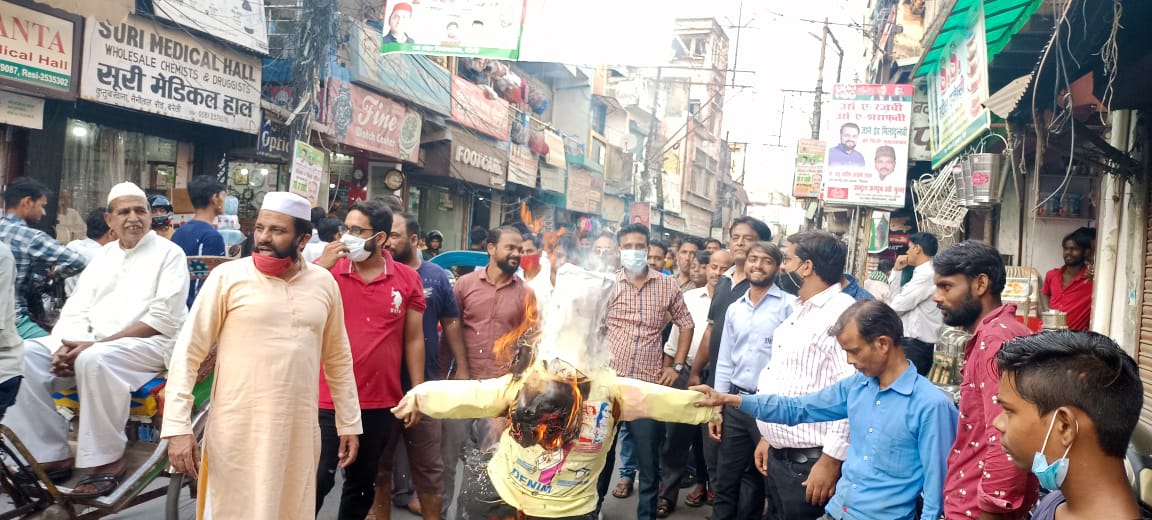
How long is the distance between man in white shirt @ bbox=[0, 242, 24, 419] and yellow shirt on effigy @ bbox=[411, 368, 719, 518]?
235 centimetres

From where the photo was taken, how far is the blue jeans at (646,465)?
17.8 feet

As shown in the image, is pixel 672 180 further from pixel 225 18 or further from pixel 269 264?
pixel 269 264

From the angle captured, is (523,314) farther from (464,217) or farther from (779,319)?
(464,217)

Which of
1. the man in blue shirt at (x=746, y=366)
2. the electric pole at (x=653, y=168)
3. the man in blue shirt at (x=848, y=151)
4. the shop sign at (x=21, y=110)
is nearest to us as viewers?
the man in blue shirt at (x=746, y=366)

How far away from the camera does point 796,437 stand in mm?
4062

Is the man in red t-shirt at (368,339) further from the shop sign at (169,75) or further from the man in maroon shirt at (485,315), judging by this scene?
the shop sign at (169,75)

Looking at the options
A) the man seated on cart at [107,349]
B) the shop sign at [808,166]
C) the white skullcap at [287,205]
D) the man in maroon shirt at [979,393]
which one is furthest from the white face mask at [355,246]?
the shop sign at [808,166]

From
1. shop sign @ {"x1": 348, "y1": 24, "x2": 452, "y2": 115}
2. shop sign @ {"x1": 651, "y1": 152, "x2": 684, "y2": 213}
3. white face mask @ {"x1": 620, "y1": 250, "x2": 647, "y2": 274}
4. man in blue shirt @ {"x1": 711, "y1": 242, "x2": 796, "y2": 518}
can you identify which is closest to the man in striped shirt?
white face mask @ {"x1": 620, "y1": 250, "x2": 647, "y2": 274}

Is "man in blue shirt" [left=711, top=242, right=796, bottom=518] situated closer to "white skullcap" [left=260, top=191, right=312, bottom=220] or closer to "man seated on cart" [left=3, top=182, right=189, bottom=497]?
"white skullcap" [left=260, top=191, right=312, bottom=220]

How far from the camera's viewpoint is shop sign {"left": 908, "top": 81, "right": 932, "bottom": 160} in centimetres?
1319

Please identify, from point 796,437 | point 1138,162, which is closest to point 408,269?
point 796,437

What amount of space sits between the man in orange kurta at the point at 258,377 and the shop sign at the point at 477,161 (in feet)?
45.4

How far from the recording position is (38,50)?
27.6 feet

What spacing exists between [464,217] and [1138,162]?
17301 millimetres
